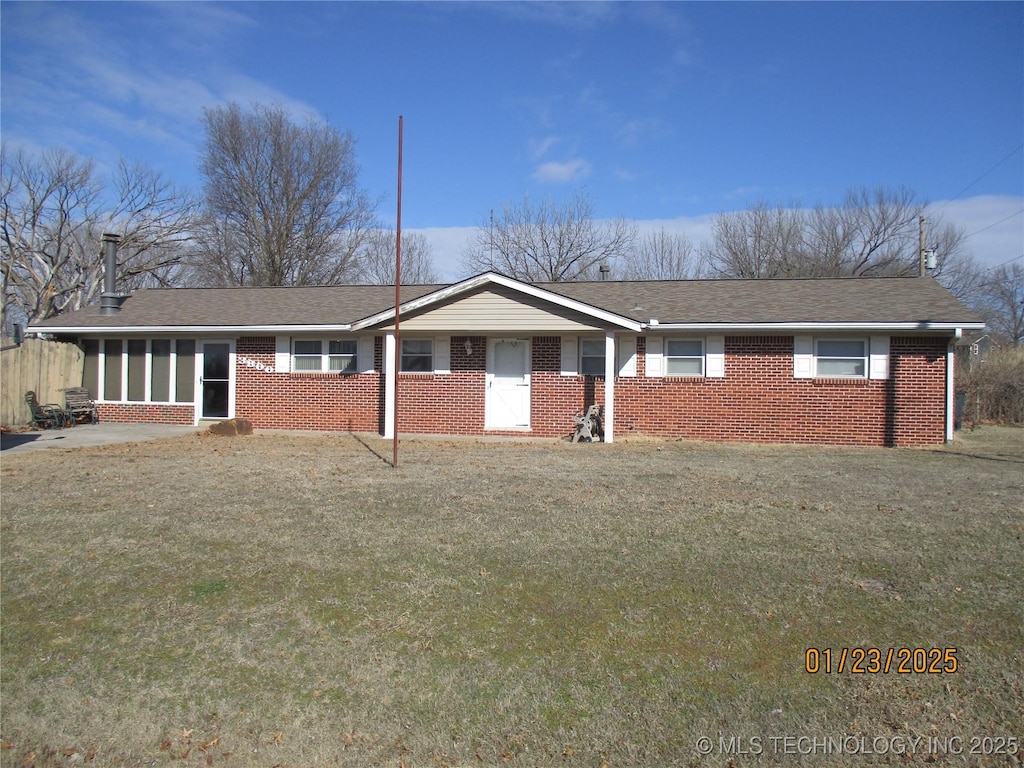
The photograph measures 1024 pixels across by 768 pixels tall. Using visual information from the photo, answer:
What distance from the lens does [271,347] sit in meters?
17.0

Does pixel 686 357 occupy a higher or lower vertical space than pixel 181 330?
lower

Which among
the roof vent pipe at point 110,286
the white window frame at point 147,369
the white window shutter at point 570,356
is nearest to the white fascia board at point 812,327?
the white window shutter at point 570,356

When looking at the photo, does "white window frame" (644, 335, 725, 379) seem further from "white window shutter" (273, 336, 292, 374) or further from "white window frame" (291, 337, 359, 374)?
"white window shutter" (273, 336, 292, 374)

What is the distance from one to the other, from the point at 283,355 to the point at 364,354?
1.96m

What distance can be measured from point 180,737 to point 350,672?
914mm

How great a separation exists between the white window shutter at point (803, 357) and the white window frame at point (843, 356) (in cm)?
8

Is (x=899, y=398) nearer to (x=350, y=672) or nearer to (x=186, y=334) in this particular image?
(x=350, y=672)

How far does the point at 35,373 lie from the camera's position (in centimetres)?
1750

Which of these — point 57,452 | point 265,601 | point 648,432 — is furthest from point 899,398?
point 57,452

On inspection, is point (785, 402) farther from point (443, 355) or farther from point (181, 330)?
point (181, 330)

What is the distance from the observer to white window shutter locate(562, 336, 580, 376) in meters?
15.6

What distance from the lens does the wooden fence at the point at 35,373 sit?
56.0 ft

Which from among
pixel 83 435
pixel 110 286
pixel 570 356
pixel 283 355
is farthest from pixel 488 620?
pixel 110 286
